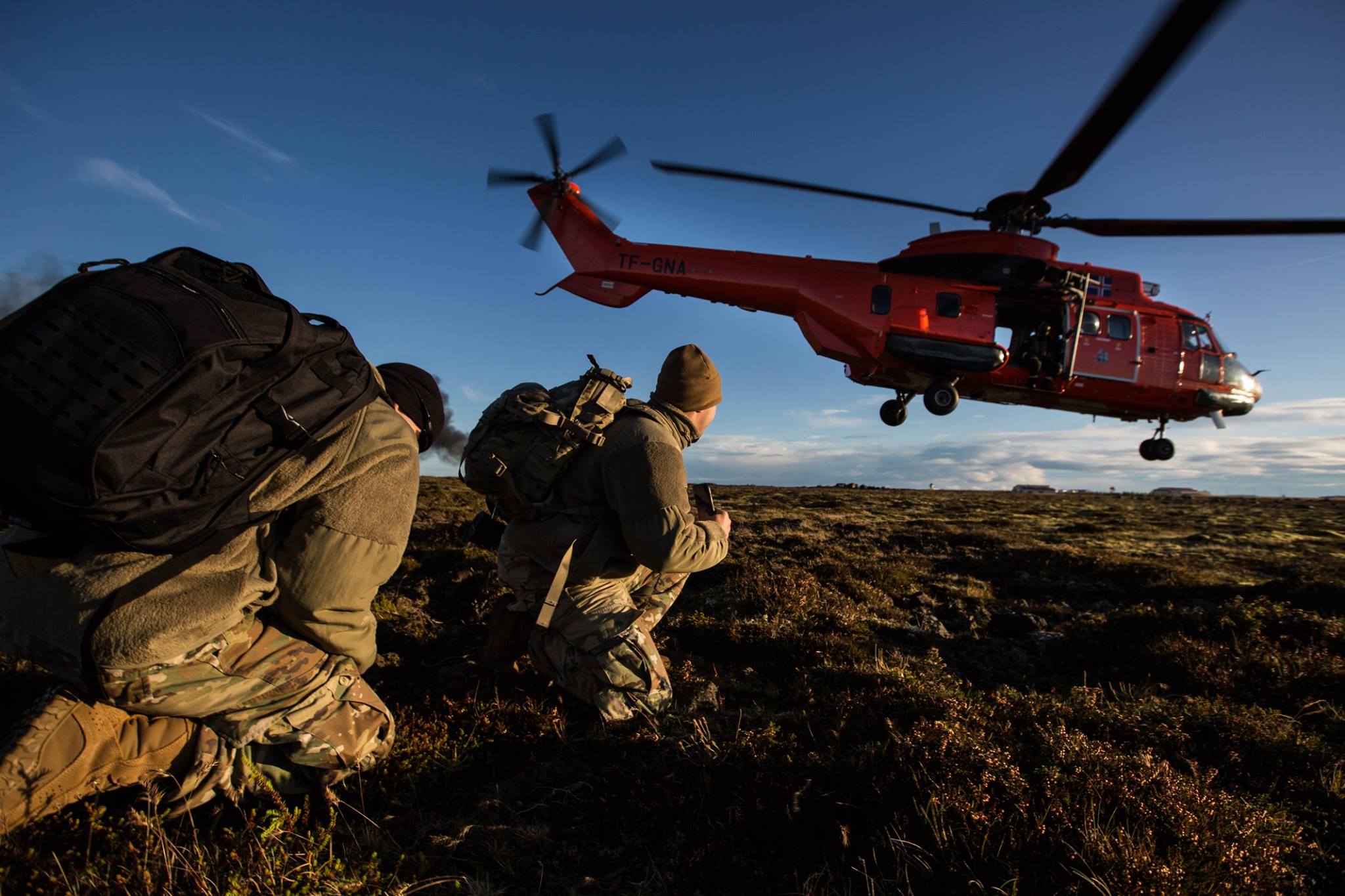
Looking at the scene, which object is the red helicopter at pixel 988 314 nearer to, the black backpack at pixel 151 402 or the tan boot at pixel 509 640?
the tan boot at pixel 509 640

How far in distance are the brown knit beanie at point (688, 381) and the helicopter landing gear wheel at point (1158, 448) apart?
19.3 m

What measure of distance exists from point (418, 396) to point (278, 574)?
3.77ft

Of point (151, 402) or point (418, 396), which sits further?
point (418, 396)

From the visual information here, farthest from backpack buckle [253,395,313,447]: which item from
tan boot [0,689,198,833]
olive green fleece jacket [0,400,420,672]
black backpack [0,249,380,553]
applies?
tan boot [0,689,198,833]

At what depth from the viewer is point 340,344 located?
2.66 metres

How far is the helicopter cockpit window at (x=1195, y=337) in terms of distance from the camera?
1661 cm

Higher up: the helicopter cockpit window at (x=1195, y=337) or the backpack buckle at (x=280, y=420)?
the helicopter cockpit window at (x=1195, y=337)

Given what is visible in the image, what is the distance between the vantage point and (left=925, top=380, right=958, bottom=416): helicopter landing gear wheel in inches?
672

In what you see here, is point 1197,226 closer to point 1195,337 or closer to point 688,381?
point 1195,337

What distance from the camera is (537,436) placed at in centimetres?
413

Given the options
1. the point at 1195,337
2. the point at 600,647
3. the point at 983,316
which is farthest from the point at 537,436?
the point at 1195,337

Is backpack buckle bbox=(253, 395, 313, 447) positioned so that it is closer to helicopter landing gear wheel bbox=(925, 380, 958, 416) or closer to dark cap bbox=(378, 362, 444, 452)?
dark cap bbox=(378, 362, 444, 452)

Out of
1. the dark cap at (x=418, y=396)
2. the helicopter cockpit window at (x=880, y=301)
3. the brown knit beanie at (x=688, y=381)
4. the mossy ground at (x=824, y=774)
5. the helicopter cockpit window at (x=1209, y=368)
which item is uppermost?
the helicopter cockpit window at (x=880, y=301)

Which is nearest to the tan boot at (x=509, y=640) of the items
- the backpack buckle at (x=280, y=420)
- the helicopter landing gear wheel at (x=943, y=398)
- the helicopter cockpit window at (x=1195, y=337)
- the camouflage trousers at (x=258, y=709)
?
the camouflage trousers at (x=258, y=709)
